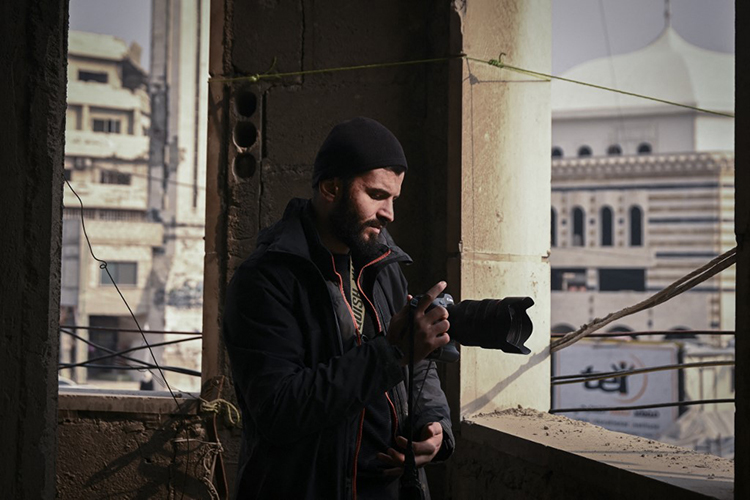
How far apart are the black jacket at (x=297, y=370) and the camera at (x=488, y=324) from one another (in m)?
0.15

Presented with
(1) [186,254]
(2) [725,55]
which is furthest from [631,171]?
(1) [186,254]

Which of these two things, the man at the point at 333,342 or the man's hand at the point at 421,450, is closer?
the man at the point at 333,342

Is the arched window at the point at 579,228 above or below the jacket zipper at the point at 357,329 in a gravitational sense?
above

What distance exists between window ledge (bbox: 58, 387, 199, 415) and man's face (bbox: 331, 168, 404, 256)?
1.68 meters

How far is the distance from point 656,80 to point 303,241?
113 ft

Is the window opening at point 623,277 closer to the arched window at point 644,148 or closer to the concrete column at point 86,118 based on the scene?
the arched window at point 644,148

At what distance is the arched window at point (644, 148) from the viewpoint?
31703mm

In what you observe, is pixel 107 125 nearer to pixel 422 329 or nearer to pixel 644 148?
pixel 644 148

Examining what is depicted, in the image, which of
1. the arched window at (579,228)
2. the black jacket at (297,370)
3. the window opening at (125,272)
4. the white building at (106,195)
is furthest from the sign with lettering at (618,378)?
the black jacket at (297,370)

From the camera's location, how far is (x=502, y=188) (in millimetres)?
2879

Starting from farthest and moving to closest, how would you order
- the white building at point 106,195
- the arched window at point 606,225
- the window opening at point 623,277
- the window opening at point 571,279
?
the arched window at point 606,225 < the window opening at point 623,277 < the window opening at point 571,279 < the white building at point 106,195

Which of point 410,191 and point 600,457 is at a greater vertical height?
point 410,191

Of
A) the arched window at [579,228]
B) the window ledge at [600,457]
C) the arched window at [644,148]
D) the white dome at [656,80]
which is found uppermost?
the white dome at [656,80]

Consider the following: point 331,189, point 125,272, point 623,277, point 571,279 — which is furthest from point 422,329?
point 623,277
